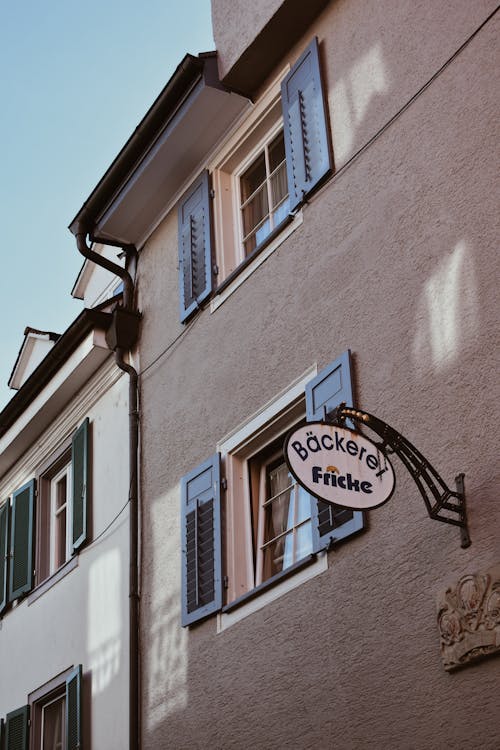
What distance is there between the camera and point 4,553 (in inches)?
562

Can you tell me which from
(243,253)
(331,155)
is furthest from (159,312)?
(331,155)

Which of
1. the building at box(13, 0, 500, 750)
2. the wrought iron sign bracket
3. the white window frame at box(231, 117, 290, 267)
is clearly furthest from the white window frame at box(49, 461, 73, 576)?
the wrought iron sign bracket

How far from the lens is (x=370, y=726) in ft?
24.4

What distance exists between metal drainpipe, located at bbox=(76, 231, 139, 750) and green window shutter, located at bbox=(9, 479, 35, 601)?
255 cm

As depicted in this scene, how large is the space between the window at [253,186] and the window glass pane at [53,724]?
4.09 m

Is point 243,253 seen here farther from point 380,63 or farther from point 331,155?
point 380,63

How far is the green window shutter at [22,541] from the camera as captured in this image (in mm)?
13469

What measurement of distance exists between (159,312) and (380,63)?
366 cm

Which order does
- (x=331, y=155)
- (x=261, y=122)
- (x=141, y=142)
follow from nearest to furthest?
(x=331, y=155), (x=261, y=122), (x=141, y=142)

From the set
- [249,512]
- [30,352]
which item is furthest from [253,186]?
[30,352]

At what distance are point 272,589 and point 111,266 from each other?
4775 mm

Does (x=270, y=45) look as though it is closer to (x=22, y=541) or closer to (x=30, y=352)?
(x=22, y=541)

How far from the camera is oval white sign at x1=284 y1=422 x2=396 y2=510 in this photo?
22.0ft

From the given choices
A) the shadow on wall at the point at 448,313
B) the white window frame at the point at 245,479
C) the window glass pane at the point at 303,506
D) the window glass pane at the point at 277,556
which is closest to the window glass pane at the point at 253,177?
the white window frame at the point at 245,479
